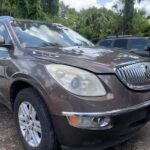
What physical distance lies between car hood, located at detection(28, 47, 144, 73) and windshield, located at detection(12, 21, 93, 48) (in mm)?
351

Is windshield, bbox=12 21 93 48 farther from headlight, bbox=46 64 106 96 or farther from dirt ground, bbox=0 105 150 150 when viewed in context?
dirt ground, bbox=0 105 150 150

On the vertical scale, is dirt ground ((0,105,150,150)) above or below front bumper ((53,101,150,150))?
below

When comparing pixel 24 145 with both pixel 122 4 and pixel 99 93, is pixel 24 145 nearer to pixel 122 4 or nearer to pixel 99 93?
pixel 99 93

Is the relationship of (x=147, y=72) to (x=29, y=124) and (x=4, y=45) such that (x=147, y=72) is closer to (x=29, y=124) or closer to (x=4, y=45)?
(x=29, y=124)

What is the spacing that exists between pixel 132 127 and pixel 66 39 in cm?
202

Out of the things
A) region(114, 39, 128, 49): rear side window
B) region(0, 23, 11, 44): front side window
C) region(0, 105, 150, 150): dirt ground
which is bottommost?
region(0, 105, 150, 150): dirt ground

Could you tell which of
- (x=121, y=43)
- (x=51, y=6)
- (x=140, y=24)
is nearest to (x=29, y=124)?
(x=121, y=43)

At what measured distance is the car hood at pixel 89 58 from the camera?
3.31 metres

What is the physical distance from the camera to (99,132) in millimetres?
3137

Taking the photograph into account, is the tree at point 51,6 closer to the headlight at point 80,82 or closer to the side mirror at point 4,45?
the side mirror at point 4,45

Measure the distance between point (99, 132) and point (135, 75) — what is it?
2.64ft

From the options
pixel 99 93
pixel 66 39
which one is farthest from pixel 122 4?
pixel 99 93

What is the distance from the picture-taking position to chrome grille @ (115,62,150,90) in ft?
10.9

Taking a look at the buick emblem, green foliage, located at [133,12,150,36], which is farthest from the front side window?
green foliage, located at [133,12,150,36]
